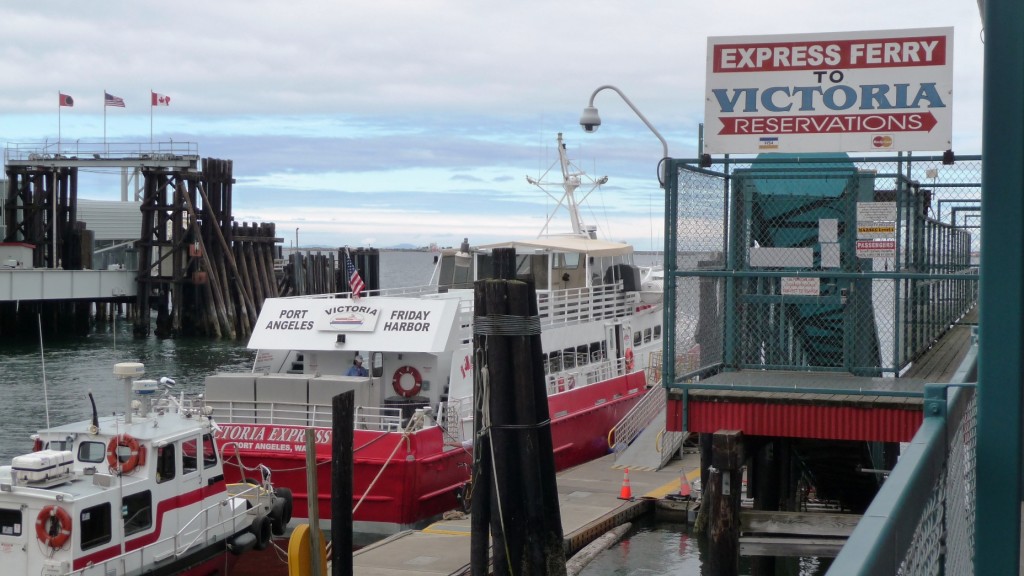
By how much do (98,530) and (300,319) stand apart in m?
7.63

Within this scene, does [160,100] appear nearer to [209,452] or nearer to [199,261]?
[199,261]

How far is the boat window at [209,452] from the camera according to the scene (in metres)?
13.8

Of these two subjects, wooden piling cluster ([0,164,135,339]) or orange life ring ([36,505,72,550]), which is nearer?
orange life ring ([36,505,72,550])

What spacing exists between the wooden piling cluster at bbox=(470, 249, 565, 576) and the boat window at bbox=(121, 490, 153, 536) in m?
4.94

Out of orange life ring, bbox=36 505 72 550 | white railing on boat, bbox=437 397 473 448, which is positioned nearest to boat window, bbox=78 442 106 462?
orange life ring, bbox=36 505 72 550

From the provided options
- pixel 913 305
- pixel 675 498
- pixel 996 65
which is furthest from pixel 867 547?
pixel 675 498

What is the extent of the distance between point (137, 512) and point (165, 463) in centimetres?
72

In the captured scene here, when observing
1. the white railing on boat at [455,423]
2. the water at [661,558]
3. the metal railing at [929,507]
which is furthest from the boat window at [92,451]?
the metal railing at [929,507]

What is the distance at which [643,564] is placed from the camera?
1571 centimetres

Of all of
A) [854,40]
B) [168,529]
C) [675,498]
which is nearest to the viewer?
[854,40]

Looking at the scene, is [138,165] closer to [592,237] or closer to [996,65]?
[592,237]

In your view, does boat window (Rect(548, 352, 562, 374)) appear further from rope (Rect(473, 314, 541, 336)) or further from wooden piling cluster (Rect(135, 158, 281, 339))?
wooden piling cluster (Rect(135, 158, 281, 339))

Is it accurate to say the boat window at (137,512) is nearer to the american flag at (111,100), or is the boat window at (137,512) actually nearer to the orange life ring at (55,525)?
the orange life ring at (55,525)

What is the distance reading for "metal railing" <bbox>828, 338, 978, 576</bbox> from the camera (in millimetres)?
2289
